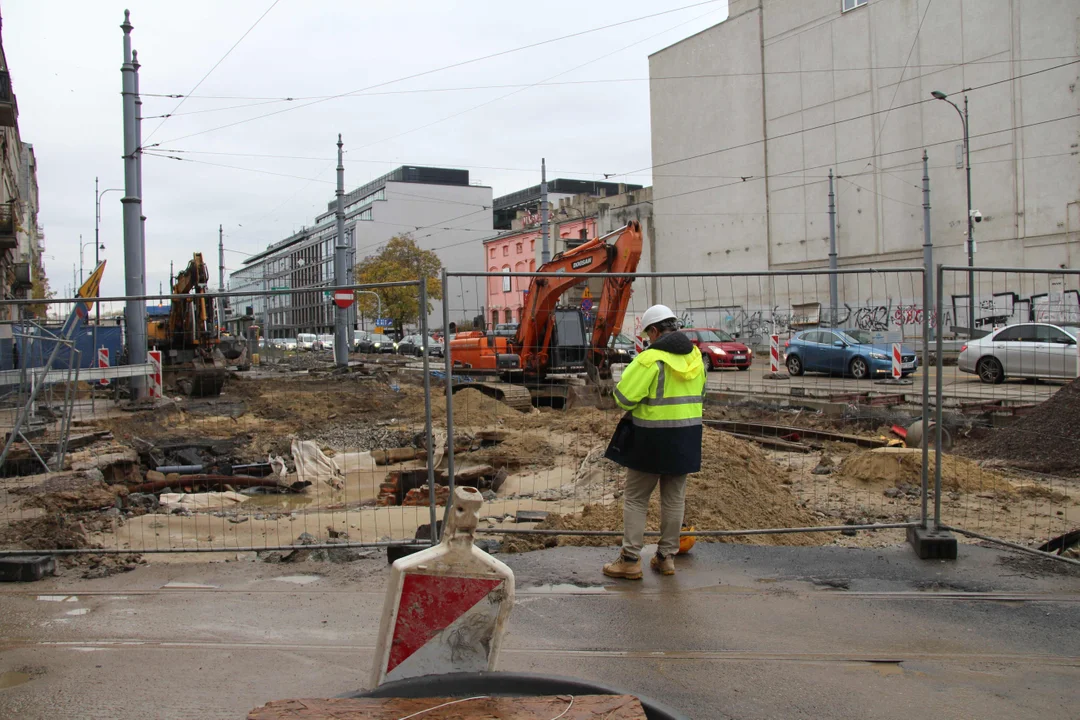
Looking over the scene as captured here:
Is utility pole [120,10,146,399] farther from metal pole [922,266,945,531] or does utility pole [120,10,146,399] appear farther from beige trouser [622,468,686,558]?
metal pole [922,266,945,531]

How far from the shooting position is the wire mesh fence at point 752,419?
6.86m

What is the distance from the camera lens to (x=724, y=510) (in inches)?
278

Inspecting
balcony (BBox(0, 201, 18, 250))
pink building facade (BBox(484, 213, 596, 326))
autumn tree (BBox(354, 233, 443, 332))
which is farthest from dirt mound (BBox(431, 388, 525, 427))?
autumn tree (BBox(354, 233, 443, 332))

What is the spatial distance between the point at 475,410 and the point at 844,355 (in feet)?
20.6

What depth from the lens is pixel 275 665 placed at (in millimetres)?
4242

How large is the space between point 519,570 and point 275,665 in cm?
191

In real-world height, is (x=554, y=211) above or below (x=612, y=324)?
above

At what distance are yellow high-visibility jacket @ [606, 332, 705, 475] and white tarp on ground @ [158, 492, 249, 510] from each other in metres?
4.92

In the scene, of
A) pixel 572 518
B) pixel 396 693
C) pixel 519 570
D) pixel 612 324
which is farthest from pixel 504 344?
pixel 396 693

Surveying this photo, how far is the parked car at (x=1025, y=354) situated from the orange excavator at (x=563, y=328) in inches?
234

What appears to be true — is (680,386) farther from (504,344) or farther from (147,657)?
(504,344)

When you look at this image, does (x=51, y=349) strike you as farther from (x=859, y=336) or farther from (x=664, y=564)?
(x=859, y=336)

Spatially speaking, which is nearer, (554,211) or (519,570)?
(519,570)

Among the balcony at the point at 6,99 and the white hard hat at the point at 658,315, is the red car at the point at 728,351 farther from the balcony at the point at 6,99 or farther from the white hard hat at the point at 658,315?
the balcony at the point at 6,99
